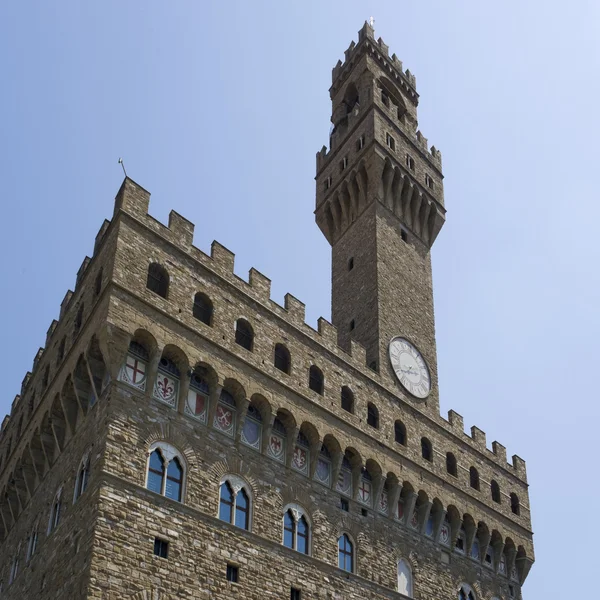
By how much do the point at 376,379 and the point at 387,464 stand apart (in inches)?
123

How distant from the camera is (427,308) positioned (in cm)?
3403

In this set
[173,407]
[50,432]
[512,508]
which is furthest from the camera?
[512,508]

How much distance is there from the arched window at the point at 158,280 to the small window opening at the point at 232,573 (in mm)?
7530

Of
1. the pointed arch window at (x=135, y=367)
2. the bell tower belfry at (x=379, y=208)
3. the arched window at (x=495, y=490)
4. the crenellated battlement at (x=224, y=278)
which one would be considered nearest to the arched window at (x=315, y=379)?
the crenellated battlement at (x=224, y=278)

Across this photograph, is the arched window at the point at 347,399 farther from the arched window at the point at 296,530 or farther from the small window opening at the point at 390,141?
the small window opening at the point at 390,141

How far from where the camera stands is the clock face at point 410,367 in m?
30.3

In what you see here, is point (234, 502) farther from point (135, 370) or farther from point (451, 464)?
point (451, 464)

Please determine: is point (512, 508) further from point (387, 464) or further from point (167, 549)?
point (167, 549)

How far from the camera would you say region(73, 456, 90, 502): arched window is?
68.7 ft

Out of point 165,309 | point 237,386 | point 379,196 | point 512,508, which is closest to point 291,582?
point 237,386

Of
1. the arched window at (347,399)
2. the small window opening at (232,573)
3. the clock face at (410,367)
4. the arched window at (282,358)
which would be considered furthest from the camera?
the clock face at (410,367)

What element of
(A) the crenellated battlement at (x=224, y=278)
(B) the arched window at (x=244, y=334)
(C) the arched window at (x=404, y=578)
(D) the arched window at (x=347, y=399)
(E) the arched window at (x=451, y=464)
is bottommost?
(C) the arched window at (x=404, y=578)

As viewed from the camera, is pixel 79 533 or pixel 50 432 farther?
pixel 50 432

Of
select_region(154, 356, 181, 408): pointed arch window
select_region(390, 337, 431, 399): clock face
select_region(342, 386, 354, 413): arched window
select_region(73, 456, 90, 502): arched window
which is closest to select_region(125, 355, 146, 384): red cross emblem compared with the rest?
select_region(154, 356, 181, 408): pointed arch window
